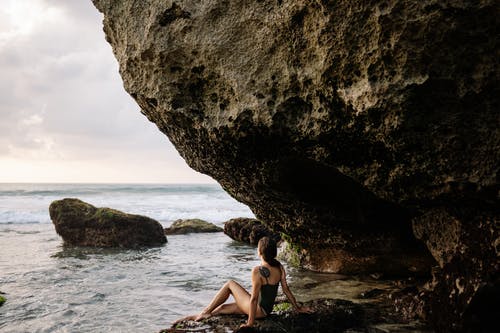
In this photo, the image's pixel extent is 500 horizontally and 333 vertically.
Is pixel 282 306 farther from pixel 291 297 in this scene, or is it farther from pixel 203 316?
pixel 203 316

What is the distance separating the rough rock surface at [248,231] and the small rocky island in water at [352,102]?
9390 millimetres

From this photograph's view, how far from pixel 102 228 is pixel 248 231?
5.73 metres

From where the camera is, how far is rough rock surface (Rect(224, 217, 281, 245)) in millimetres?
16470

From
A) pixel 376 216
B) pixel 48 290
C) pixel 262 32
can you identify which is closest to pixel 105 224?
pixel 48 290

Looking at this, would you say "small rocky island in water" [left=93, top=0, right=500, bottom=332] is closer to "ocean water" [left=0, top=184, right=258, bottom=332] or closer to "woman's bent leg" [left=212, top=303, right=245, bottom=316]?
"woman's bent leg" [left=212, top=303, right=245, bottom=316]

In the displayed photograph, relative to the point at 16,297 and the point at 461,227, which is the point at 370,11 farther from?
the point at 16,297

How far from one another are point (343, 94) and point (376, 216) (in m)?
3.74

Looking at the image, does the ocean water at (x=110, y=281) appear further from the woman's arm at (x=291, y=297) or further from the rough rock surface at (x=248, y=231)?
the woman's arm at (x=291, y=297)

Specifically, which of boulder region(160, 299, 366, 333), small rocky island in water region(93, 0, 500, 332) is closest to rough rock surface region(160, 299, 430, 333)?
boulder region(160, 299, 366, 333)

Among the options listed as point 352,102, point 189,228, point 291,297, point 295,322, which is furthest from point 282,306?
point 189,228

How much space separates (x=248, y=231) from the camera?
1711cm

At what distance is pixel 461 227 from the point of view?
554cm

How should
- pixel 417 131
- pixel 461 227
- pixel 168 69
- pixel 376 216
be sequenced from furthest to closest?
pixel 376 216 < pixel 168 69 < pixel 461 227 < pixel 417 131

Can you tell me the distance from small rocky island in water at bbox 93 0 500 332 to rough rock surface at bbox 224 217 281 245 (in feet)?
30.8
